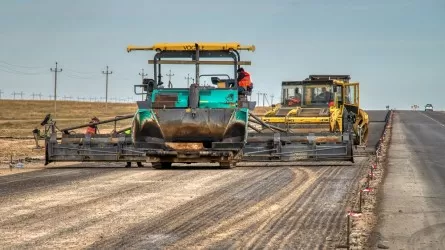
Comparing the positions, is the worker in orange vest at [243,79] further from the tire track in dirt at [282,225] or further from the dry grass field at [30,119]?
the dry grass field at [30,119]

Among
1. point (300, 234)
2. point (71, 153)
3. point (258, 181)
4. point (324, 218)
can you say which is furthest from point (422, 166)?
point (300, 234)

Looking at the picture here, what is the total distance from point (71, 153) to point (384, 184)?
954cm

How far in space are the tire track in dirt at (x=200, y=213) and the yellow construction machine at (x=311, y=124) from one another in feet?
10.8

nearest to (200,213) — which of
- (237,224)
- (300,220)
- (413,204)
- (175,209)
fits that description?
(175,209)

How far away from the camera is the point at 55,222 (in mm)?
13086

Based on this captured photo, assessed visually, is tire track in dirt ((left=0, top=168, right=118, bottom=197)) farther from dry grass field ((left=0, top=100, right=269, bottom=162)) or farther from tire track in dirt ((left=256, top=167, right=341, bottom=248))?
dry grass field ((left=0, top=100, right=269, bottom=162))

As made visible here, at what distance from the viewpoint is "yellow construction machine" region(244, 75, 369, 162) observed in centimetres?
2444

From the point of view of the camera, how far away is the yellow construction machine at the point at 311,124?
24438 millimetres

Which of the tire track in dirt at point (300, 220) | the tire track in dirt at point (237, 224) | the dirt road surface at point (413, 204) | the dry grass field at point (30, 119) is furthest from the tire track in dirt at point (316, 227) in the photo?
the dry grass field at point (30, 119)

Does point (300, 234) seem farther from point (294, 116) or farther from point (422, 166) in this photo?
point (294, 116)

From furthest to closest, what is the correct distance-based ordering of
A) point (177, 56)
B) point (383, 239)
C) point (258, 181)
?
1. point (177, 56)
2. point (258, 181)
3. point (383, 239)

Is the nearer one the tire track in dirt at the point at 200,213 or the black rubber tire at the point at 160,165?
the tire track in dirt at the point at 200,213

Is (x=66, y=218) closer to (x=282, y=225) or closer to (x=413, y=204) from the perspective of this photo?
(x=282, y=225)

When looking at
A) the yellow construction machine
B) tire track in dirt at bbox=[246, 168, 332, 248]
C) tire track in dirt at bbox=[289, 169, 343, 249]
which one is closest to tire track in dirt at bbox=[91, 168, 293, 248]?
tire track in dirt at bbox=[246, 168, 332, 248]
